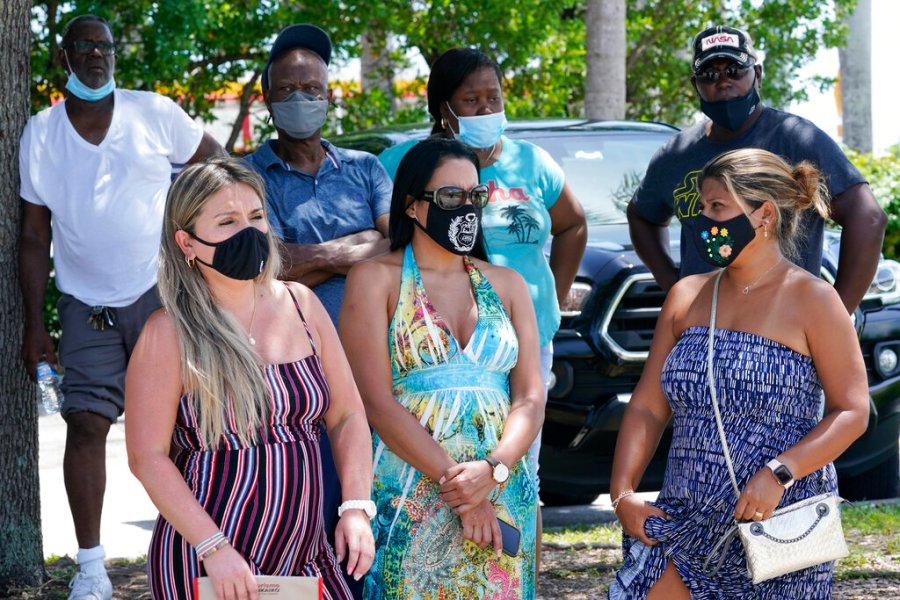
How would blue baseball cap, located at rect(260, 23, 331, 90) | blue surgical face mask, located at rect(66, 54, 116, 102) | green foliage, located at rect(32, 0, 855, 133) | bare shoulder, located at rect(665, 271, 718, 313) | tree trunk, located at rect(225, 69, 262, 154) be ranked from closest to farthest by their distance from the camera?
bare shoulder, located at rect(665, 271, 718, 313) → blue baseball cap, located at rect(260, 23, 331, 90) → blue surgical face mask, located at rect(66, 54, 116, 102) → green foliage, located at rect(32, 0, 855, 133) → tree trunk, located at rect(225, 69, 262, 154)

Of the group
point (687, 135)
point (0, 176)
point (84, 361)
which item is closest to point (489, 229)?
point (687, 135)

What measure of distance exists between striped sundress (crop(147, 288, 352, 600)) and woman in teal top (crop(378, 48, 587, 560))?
1567 millimetres

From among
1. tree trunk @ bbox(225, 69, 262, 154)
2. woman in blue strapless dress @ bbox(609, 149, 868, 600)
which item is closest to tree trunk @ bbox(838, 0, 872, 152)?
tree trunk @ bbox(225, 69, 262, 154)

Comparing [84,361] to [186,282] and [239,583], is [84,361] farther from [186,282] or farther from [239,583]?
[239,583]

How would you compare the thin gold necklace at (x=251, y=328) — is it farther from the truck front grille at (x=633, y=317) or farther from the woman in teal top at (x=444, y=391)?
the truck front grille at (x=633, y=317)

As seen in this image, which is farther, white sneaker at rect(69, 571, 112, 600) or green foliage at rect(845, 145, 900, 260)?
green foliage at rect(845, 145, 900, 260)

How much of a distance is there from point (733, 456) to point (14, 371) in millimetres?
3070

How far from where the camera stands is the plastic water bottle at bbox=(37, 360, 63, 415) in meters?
5.22

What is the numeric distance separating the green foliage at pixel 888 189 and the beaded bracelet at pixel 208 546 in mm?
9587

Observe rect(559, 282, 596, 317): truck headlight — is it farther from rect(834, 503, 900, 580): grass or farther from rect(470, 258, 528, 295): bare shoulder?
rect(470, 258, 528, 295): bare shoulder

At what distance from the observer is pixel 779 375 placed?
3.86m

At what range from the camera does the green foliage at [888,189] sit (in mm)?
12266

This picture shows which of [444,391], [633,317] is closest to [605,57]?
[633,317]

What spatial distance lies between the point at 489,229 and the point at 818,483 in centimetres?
179
